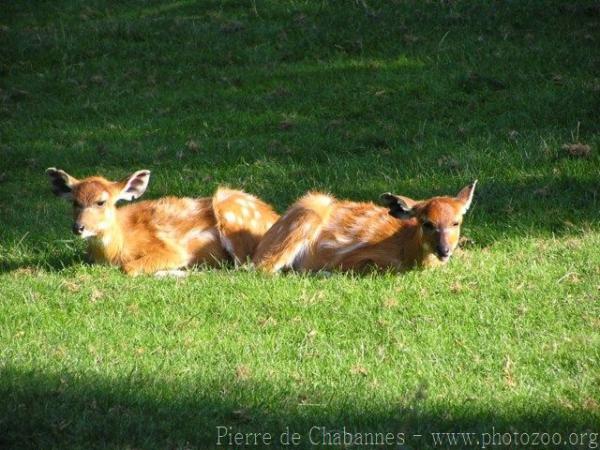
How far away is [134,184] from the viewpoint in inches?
480

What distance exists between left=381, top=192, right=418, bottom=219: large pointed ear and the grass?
2.17 ft

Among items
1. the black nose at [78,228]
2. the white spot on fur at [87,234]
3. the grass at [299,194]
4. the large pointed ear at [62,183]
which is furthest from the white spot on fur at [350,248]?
the large pointed ear at [62,183]

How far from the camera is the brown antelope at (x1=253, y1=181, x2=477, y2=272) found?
36.9ft

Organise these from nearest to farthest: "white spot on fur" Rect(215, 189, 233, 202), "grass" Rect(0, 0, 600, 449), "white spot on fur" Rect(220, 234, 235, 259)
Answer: "grass" Rect(0, 0, 600, 449), "white spot on fur" Rect(220, 234, 235, 259), "white spot on fur" Rect(215, 189, 233, 202)

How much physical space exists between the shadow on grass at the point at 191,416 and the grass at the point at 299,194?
0.8 inches

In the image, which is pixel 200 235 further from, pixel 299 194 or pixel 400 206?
pixel 400 206

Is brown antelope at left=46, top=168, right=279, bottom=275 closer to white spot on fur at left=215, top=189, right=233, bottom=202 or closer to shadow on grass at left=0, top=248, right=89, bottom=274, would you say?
white spot on fur at left=215, top=189, right=233, bottom=202

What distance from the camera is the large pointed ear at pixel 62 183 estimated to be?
38.7ft

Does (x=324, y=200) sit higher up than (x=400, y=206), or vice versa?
(x=400, y=206)

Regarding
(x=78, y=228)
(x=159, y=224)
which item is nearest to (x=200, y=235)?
(x=159, y=224)

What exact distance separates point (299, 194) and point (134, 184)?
240 cm

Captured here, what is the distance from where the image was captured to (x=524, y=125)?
15070 millimetres

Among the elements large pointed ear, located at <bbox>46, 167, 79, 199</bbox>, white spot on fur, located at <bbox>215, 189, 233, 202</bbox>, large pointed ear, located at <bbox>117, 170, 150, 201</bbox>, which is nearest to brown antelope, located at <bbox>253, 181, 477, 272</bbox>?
white spot on fur, located at <bbox>215, 189, 233, 202</bbox>

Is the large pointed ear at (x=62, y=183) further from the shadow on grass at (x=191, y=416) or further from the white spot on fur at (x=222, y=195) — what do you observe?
the shadow on grass at (x=191, y=416)
